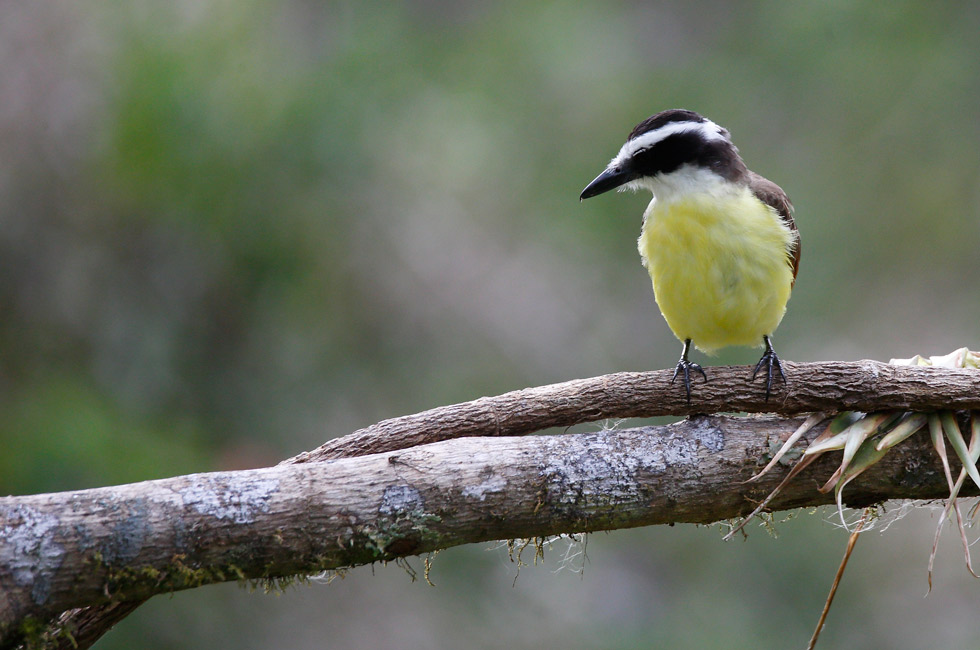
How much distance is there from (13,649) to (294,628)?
339 centimetres

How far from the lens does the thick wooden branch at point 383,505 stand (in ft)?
7.27

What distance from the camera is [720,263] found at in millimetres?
3211

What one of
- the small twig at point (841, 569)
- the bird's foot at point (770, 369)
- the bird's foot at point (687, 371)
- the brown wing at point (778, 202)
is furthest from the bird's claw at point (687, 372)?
the brown wing at point (778, 202)

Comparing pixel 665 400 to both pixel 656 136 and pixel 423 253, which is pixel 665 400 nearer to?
pixel 656 136

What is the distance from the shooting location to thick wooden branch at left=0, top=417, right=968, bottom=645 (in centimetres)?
222

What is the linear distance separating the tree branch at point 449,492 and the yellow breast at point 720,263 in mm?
366

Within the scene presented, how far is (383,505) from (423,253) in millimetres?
4185

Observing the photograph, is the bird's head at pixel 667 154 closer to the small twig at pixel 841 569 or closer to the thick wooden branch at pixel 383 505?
the thick wooden branch at pixel 383 505

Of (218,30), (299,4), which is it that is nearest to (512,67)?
(299,4)

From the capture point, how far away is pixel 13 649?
2240 millimetres

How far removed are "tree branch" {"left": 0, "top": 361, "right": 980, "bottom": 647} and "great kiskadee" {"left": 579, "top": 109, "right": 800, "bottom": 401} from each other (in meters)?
0.38

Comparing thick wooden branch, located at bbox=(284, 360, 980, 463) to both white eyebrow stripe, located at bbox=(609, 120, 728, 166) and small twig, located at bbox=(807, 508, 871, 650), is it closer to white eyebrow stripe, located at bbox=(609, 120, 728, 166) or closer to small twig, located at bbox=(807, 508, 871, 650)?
small twig, located at bbox=(807, 508, 871, 650)

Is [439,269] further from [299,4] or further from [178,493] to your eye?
[178,493]

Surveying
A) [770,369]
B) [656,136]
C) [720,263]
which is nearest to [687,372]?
[770,369]
